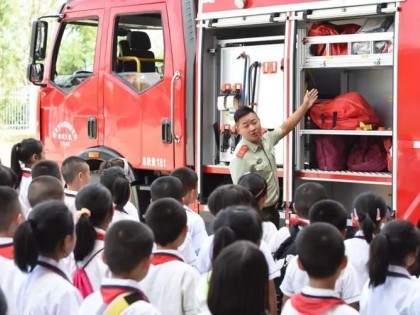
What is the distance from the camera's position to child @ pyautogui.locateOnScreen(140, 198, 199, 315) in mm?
3527

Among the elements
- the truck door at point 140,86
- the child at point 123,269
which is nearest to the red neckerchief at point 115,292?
the child at point 123,269

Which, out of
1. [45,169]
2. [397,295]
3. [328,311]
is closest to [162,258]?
[328,311]

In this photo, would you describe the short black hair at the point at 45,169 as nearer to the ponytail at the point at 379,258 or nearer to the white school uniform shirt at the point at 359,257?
the white school uniform shirt at the point at 359,257

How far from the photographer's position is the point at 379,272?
135 inches

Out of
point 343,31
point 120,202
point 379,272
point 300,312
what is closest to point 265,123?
point 343,31

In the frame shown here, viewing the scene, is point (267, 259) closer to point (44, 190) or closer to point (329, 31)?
point (44, 190)

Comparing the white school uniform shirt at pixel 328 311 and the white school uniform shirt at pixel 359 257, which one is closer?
the white school uniform shirt at pixel 328 311

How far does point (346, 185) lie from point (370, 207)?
2316mm

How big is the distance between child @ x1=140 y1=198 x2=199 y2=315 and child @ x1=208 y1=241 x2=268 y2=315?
97cm

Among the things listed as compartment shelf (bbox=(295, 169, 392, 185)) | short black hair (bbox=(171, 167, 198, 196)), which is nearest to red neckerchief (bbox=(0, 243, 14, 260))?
short black hair (bbox=(171, 167, 198, 196))

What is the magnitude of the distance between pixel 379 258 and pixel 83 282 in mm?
1430

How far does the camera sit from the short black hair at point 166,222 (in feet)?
12.0

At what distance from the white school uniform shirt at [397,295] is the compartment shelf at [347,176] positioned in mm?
2554

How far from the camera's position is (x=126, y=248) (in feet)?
10.1
